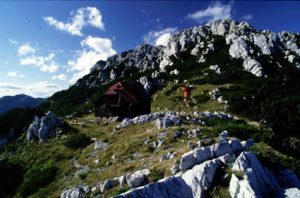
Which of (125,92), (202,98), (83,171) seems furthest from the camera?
(202,98)

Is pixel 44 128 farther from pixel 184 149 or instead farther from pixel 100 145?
pixel 184 149

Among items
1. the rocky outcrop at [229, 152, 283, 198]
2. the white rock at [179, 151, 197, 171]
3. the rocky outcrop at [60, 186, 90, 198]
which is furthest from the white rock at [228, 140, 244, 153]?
the rocky outcrop at [60, 186, 90, 198]

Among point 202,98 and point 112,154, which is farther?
point 202,98

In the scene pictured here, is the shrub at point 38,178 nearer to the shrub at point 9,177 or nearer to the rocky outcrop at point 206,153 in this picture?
the shrub at point 9,177

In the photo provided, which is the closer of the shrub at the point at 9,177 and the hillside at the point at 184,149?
the hillside at the point at 184,149

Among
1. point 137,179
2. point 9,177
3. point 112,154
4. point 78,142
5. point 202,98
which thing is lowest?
point 9,177

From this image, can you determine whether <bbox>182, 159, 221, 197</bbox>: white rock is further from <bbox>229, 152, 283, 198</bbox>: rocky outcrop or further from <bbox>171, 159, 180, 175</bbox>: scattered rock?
<bbox>171, 159, 180, 175</bbox>: scattered rock

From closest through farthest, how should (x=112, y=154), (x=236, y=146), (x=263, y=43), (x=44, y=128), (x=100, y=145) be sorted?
(x=236, y=146) < (x=112, y=154) < (x=100, y=145) < (x=44, y=128) < (x=263, y=43)

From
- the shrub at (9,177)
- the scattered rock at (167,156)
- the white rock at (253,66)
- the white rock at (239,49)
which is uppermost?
the white rock at (239,49)

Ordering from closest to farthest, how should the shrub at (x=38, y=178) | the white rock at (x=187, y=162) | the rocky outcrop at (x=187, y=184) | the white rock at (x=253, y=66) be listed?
the rocky outcrop at (x=187, y=184) < the white rock at (x=187, y=162) < the shrub at (x=38, y=178) < the white rock at (x=253, y=66)

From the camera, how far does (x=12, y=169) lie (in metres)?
36.7

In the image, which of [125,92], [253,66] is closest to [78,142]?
[125,92]

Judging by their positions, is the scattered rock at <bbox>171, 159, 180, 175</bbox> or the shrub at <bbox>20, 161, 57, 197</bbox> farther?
the shrub at <bbox>20, 161, 57, 197</bbox>

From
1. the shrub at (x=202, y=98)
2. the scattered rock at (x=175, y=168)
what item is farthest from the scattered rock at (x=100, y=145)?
the shrub at (x=202, y=98)
